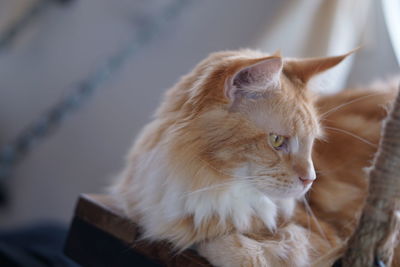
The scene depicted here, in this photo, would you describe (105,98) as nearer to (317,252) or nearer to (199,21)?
(199,21)

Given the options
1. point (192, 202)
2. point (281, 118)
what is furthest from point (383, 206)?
point (192, 202)

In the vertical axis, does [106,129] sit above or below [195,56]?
below

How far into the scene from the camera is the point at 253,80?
3.22 ft

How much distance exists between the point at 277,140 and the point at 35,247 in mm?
1380

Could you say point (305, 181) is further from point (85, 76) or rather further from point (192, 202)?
point (85, 76)

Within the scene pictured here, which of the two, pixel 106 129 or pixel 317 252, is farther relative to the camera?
pixel 106 129

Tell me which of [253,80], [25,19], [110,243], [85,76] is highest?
[25,19]

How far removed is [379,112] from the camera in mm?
1355

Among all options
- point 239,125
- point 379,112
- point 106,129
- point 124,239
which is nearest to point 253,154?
point 239,125

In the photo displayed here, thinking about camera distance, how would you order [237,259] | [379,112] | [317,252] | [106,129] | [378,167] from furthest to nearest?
1. [106,129]
2. [379,112]
3. [317,252]
4. [237,259]
5. [378,167]

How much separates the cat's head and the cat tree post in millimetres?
185

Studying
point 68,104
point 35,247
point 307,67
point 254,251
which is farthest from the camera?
point 68,104

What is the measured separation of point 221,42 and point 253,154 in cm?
162

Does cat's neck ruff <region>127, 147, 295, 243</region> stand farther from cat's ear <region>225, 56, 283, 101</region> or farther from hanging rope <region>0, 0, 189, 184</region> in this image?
hanging rope <region>0, 0, 189, 184</region>
